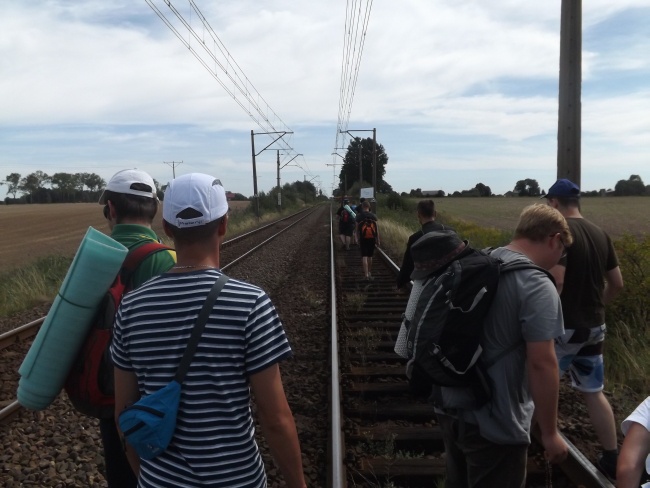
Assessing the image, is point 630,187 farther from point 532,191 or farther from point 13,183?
point 13,183

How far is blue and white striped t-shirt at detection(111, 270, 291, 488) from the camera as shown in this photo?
1.93m

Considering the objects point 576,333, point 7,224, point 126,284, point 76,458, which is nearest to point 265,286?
point 76,458

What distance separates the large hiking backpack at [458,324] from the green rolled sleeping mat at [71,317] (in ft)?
4.16

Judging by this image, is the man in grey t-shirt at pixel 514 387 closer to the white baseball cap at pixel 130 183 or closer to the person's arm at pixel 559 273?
the person's arm at pixel 559 273

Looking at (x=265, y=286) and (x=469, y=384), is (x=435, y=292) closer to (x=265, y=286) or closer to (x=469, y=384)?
(x=469, y=384)

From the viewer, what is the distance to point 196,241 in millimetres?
2086

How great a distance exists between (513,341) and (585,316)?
5.13 feet

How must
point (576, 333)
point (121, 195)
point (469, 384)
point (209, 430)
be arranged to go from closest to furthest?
point (209, 430), point (469, 384), point (121, 195), point (576, 333)

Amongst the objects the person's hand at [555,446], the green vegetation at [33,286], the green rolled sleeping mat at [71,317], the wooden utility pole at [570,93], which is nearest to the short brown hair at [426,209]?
the wooden utility pole at [570,93]

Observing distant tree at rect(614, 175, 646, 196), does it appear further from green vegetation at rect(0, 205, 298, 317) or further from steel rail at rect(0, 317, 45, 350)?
steel rail at rect(0, 317, 45, 350)

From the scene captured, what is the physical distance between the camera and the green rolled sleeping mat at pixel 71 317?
235 centimetres

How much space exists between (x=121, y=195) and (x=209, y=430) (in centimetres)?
129

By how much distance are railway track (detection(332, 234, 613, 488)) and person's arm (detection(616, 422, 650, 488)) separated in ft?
Answer: 4.13

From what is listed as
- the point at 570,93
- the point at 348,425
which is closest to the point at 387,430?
the point at 348,425
